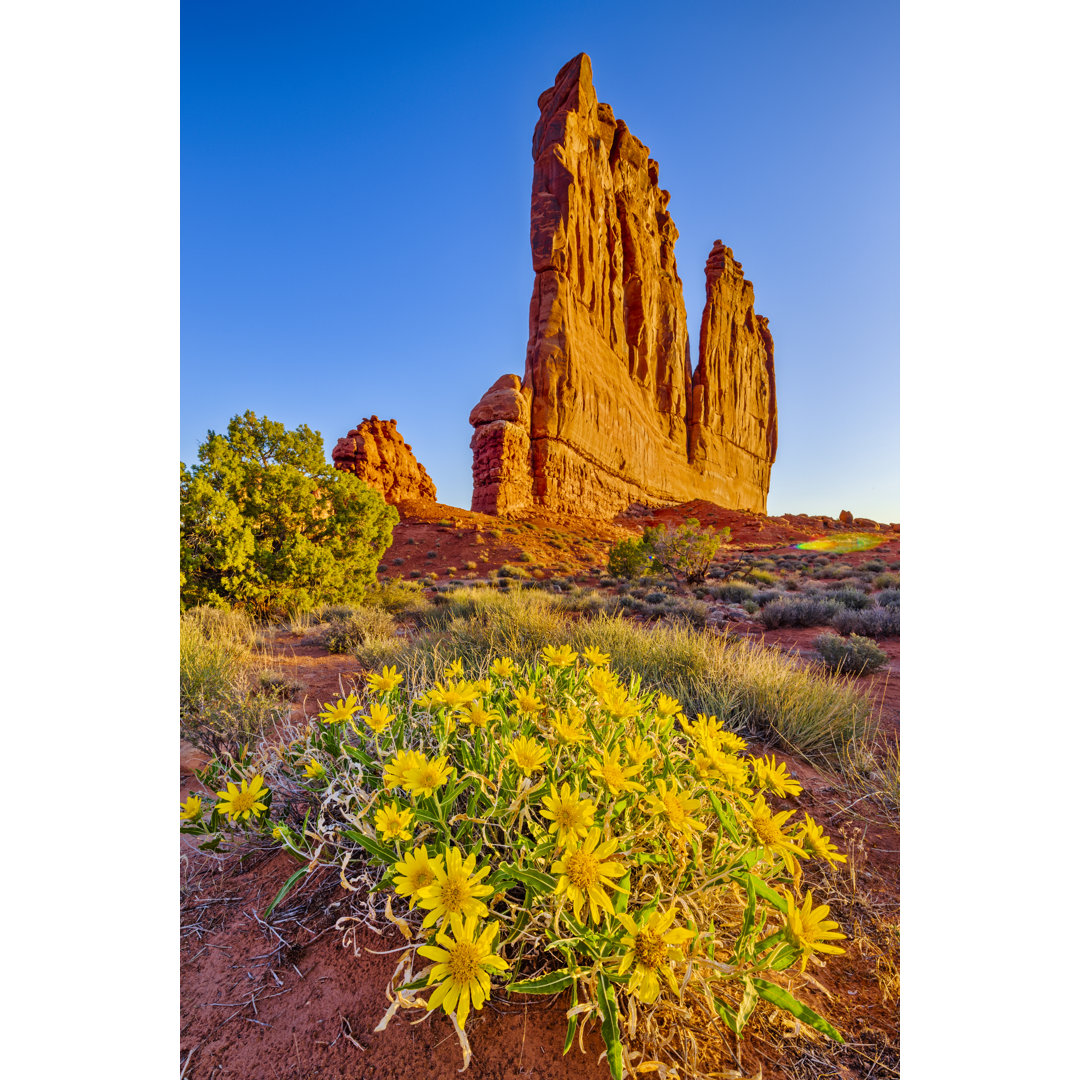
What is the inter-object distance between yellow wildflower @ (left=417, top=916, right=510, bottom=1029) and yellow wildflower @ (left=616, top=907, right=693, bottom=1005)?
19 centimetres

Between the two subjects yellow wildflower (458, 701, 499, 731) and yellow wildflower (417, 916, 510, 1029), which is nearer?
yellow wildflower (417, 916, 510, 1029)

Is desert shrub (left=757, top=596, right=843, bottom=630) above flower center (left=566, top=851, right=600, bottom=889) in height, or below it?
below

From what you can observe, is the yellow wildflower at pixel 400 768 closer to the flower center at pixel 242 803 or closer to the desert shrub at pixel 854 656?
the flower center at pixel 242 803

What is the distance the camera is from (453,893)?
0.79m

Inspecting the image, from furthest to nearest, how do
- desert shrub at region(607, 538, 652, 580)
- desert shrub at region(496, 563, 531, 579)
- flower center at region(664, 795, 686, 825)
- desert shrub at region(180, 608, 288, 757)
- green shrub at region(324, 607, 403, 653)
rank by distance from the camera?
1. desert shrub at region(496, 563, 531, 579)
2. desert shrub at region(607, 538, 652, 580)
3. green shrub at region(324, 607, 403, 653)
4. desert shrub at region(180, 608, 288, 757)
5. flower center at region(664, 795, 686, 825)

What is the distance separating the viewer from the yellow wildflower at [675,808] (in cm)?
93

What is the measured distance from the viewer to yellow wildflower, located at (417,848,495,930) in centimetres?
78

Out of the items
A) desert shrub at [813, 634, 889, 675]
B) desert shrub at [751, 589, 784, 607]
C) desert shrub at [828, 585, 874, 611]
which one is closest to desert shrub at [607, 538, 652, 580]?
desert shrub at [751, 589, 784, 607]

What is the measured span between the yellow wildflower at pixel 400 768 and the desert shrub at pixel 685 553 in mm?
9486

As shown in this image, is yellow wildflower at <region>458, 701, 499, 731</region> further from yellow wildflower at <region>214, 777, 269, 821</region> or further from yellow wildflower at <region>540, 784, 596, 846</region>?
yellow wildflower at <region>214, 777, 269, 821</region>

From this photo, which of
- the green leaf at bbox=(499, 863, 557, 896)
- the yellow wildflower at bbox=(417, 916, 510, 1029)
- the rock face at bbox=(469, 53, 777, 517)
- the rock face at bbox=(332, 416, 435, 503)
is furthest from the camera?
the rock face at bbox=(332, 416, 435, 503)

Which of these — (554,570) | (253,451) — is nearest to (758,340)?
(554,570)

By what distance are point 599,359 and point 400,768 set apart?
24.7 metres
